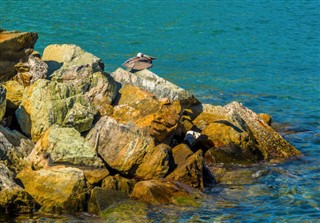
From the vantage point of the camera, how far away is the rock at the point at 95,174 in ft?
52.1

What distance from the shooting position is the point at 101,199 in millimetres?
15164

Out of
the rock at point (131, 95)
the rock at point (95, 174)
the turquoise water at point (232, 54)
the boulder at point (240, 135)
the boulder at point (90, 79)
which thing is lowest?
the turquoise water at point (232, 54)

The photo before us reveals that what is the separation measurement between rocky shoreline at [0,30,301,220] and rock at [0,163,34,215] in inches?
0.8

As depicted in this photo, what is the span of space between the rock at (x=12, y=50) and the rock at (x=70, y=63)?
87 cm

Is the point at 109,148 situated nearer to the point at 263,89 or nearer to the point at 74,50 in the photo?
the point at 74,50

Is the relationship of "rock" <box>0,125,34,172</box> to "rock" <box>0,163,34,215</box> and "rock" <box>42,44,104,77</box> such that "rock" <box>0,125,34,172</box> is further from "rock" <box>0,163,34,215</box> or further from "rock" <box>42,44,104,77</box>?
"rock" <box>42,44,104,77</box>

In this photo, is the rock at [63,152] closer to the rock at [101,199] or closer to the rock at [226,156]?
the rock at [101,199]

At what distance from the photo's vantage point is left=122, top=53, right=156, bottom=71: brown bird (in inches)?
840

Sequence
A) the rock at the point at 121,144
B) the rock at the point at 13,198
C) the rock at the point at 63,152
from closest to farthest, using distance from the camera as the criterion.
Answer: the rock at the point at 13,198
the rock at the point at 63,152
the rock at the point at 121,144

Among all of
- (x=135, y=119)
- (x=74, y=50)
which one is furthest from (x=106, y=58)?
(x=135, y=119)

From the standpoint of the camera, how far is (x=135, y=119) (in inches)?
739

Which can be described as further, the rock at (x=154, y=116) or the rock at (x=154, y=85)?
the rock at (x=154, y=85)

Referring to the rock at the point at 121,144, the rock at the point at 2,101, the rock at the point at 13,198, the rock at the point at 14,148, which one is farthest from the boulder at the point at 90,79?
the rock at the point at 13,198

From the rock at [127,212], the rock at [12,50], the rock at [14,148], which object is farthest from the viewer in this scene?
the rock at [12,50]
